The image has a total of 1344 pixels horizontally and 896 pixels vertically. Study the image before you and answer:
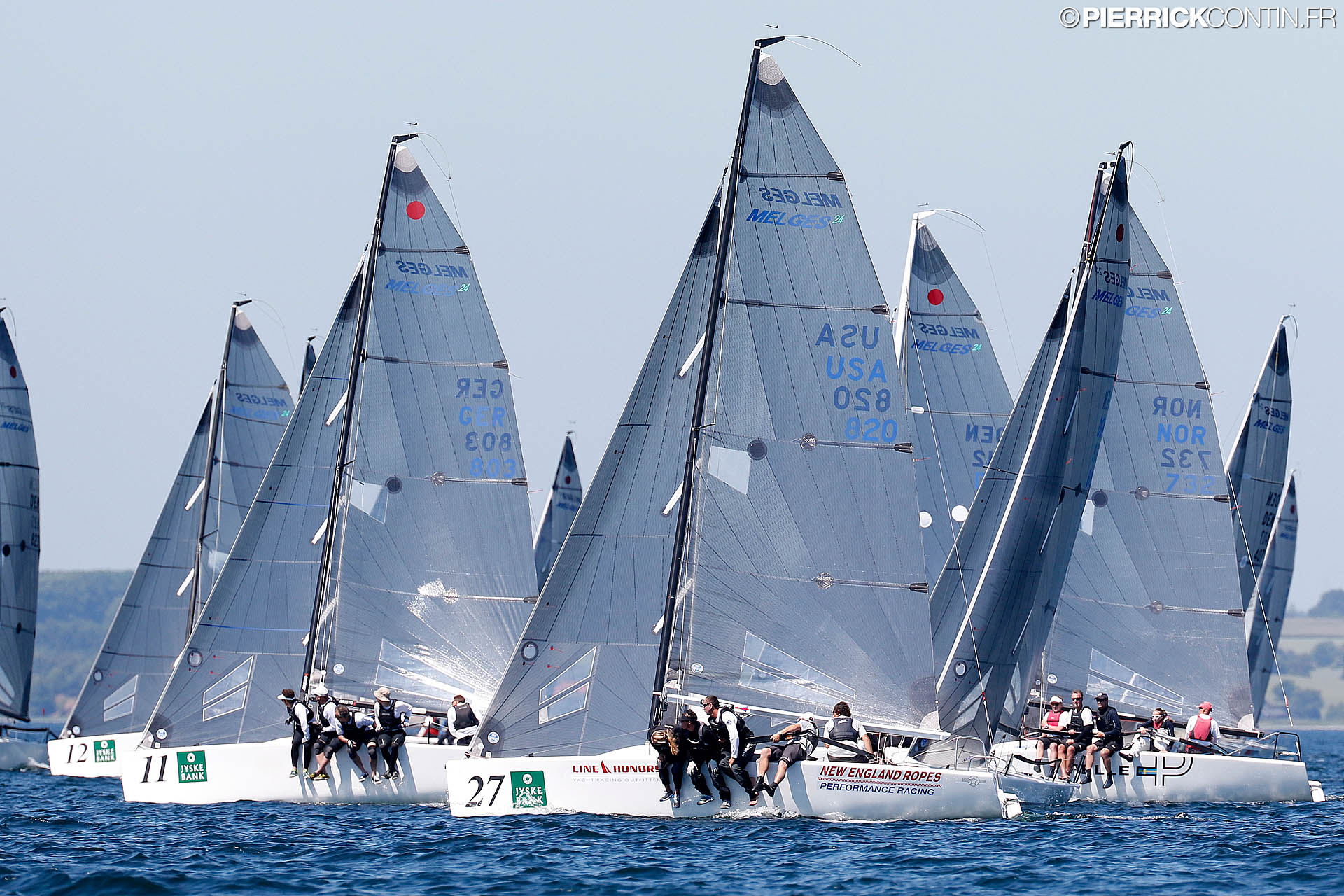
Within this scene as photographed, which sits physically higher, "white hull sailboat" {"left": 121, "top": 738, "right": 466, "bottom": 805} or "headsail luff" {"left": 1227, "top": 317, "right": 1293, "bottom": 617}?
"headsail luff" {"left": 1227, "top": 317, "right": 1293, "bottom": 617}

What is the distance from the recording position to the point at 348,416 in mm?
29938

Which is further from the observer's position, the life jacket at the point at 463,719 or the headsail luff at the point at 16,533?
the headsail luff at the point at 16,533

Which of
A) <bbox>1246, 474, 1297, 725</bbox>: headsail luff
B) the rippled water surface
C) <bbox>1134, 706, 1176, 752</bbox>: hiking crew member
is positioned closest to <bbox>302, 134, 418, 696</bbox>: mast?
the rippled water surface

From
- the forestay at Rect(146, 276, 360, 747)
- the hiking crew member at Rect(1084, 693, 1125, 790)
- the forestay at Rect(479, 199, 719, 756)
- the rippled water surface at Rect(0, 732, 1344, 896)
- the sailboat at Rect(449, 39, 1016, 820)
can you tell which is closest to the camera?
the rippled water surface at Rect(0, 732, 1344, 896)

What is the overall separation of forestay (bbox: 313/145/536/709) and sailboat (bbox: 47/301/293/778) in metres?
8.72

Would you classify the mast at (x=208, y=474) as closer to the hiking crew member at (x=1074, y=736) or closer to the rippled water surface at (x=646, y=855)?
the rippled water surface at (x=646, y=855)

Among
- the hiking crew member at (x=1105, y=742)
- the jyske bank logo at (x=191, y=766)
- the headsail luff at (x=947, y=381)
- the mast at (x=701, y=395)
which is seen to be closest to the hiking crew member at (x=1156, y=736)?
the hiking crew member at (x=1105, y=742)

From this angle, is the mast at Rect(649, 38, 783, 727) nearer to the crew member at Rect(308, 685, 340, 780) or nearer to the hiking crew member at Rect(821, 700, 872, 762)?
the hiking crew member at Rect(821, 700, 872, 762)

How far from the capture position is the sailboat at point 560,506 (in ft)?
150

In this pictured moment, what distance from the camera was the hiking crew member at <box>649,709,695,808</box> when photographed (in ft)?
69.5

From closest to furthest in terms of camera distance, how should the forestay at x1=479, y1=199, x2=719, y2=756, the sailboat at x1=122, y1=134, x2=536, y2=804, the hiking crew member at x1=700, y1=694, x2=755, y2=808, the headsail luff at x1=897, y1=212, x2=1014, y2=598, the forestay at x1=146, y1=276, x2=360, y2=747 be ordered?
1. the hiking crew member at x1=700, y1=694, x2=755, y2=808
2. the forestay at x1=479, y1=199, x2=719, y2=756
3. the forestay at x1=146, y1=276, x2=360, y2=747
4. the sailboat at x1=122, y1=134, x2=536, y2=804
5. the headsail luff at x1=897, y1=212, x2=1014, y2=598

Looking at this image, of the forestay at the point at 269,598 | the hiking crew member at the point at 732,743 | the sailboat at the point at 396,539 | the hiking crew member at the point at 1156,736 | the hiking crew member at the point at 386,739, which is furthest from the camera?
the sailboat at the point at 396,539

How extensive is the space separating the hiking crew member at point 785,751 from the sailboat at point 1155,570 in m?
10.0

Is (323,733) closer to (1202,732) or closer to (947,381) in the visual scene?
(1202,732)
